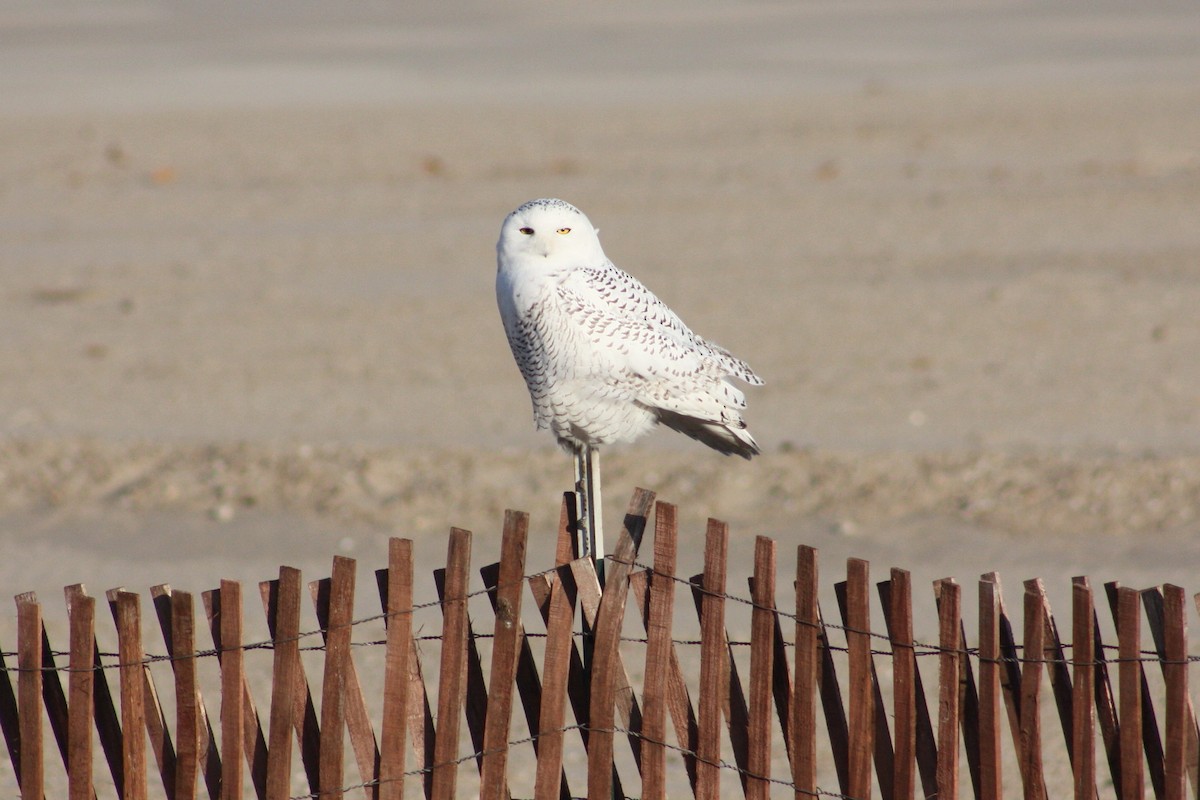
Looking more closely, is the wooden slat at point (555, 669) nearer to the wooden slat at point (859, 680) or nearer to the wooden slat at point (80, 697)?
the wooden slat at point (859, 680)

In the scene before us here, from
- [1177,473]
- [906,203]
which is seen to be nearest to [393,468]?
[1177,473]

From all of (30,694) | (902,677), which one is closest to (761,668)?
(902,677)

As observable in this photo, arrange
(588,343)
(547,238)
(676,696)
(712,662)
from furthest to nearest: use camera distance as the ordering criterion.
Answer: (588,343) → (547,238) → (676,696) → (712,662)

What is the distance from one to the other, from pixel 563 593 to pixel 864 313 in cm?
894

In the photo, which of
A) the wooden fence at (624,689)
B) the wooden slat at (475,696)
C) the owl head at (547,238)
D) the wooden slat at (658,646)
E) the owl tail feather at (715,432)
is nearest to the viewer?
the wooden fence at (624,689)

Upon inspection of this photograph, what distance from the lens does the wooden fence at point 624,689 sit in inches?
140

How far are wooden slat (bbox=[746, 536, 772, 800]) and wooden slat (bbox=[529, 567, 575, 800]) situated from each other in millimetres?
483

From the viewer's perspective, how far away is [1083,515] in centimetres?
738

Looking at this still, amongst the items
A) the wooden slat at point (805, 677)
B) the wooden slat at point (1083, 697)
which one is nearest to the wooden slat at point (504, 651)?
the wooden slat at point (805, 677)

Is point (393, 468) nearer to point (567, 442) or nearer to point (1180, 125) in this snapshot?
point (567, 442)

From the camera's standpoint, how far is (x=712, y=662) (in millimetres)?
3709

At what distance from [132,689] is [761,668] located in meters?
1.66

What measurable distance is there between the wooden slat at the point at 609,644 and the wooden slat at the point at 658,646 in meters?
0.06

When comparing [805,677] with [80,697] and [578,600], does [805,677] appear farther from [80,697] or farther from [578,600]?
[80,697]
